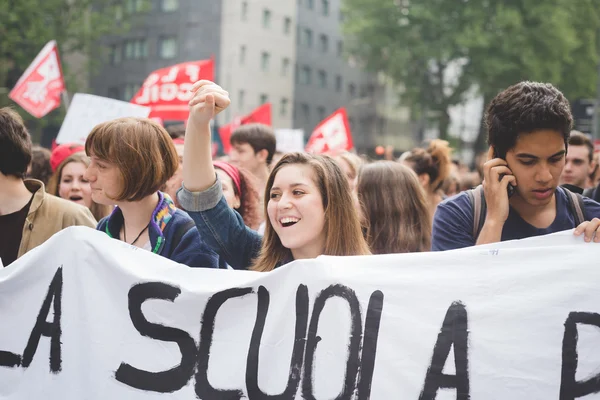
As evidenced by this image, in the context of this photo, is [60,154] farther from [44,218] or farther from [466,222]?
[466,222]

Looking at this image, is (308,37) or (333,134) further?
(308,37)

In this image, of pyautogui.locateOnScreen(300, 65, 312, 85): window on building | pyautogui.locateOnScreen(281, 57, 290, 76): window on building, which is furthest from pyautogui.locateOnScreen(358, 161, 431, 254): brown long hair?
pyautogui.locateOnScreen(300, 65, 312, 85): window on building

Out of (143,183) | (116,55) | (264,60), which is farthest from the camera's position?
(264,60)

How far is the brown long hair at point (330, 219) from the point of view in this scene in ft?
10.4

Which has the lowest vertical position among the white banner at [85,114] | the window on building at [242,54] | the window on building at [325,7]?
the white banner at [85,114]

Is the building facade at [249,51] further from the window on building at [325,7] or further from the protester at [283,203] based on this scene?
the protester at [283,203]

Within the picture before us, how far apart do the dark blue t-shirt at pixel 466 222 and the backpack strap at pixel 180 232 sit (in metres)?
1.03

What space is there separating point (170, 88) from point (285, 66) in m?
35.0

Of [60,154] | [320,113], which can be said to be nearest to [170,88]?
[60,154]

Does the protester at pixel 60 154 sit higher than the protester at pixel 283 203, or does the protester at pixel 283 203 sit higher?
the protester at pixel 60 154

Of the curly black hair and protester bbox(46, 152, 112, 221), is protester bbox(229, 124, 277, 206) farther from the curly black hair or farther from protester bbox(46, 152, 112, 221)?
the curly black hair

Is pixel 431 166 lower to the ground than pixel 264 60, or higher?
lower

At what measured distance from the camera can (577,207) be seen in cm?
300

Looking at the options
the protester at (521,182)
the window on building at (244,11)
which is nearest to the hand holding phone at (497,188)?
the protester at (521,182)
